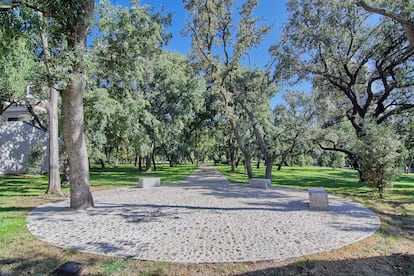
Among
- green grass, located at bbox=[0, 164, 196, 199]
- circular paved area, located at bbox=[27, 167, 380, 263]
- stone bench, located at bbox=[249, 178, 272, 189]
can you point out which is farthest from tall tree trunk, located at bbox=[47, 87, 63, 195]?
stone bench, located at bbox=[249, 178, 272, 189]

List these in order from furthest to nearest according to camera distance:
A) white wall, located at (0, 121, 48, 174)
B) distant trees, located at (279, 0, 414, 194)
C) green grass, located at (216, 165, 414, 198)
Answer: white wall, located at (0, 121, 48, 174)
distant trees, located at (279, 0, 414, 194)
green grass, located at (216, 165, 414, 198)

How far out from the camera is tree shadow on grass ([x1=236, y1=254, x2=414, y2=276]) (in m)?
3.09

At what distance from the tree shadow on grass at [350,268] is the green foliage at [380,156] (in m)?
5.95

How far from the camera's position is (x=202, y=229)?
188 inches

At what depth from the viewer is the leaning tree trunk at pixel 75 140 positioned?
623 cm

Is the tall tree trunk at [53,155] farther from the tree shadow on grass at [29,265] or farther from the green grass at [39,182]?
the tree shadow on grass at [29,265]

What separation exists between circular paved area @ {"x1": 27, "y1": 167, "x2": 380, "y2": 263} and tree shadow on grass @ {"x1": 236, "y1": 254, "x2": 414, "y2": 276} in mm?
293

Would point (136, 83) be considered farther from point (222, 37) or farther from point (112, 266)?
point (112, 266)

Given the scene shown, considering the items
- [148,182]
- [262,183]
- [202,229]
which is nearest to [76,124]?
[202,229]

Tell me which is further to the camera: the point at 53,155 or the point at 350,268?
the point at 53,155

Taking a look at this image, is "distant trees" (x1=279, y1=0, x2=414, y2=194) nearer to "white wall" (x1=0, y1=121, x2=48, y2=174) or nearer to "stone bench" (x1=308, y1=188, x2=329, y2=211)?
"stone bench" (x1=308, y1=188, x2=329, y2=211)

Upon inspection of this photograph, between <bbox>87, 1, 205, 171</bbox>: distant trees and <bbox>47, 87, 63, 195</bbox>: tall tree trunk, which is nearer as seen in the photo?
<bbox>87, 1, 205, 171</bbox>: distant trees

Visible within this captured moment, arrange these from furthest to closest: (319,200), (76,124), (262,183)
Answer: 1. (262,183)
2. (319,200)
3. (76,124)

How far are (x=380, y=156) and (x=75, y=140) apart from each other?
10054 mm
